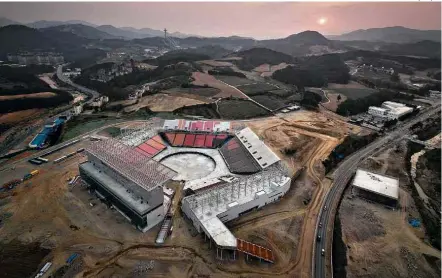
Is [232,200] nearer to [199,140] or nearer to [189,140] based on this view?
[199,140]

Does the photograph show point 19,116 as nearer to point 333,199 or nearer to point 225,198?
point 225,198

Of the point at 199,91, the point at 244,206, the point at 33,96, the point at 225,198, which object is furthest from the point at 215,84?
the point at 244,206

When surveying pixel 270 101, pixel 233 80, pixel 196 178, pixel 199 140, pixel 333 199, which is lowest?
pixel 196 178

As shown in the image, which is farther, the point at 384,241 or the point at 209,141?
the point at 209,141

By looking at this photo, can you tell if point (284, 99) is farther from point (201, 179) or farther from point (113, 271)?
point (113, 271)

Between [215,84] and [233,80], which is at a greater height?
[233,80]

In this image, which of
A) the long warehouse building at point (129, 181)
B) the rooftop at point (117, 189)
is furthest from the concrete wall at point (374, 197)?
the rooftop at point (117, 189)

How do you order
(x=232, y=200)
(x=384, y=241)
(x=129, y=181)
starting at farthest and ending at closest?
1. (x=232, y=200)
2. (x=129, y=181)
3. (x=384, y=241)

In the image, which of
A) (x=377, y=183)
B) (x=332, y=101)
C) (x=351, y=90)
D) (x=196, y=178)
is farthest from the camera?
(x=351, y=90)
